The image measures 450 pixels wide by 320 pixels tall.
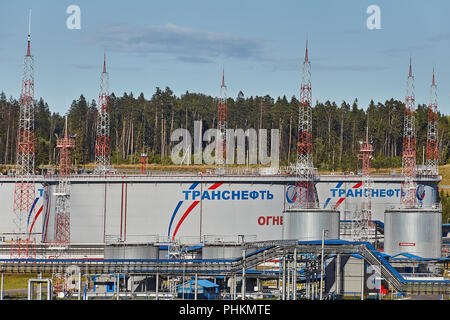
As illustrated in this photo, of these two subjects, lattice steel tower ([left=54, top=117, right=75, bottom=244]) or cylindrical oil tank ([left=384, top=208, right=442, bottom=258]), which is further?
lattice steel tower ([left=54, top=117, right=75, bottom=244])

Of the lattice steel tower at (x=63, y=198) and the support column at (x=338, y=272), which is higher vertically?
the lattice steel tower at (x=63, y=198)

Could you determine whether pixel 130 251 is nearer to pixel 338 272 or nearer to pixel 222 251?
pixel 222 251

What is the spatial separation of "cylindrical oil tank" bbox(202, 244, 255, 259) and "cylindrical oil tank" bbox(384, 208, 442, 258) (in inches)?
→ 626

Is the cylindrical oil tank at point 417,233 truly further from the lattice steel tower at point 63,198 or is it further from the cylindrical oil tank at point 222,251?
the lattice steel tower at point 63,198

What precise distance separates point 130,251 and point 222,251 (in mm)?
7112

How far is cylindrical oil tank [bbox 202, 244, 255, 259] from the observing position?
6390 cm

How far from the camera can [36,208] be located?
3344 inches

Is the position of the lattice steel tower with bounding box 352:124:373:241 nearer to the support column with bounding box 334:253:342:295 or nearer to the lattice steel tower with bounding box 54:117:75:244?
the support column with bounding box 334:253:342:295

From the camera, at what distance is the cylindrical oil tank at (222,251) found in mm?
63900

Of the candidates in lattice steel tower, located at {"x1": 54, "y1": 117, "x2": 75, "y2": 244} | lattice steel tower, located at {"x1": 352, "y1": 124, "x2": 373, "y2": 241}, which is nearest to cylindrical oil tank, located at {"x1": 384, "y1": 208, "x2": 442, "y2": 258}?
lattice steel tower, located at {"x1": 352, "y1": 124, "x2": 373, "y2": 241}

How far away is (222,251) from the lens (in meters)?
64.2

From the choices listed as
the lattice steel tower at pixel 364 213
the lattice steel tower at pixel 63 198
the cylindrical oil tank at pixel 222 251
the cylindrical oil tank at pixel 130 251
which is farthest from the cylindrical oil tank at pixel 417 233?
the lattice steel tower at pixel 63 198

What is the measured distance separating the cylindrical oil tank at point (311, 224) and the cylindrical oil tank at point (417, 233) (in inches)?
212

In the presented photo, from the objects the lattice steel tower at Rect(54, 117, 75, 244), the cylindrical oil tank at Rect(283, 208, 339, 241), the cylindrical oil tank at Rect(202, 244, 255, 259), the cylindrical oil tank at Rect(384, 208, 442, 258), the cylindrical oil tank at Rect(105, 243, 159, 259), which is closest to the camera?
the cylindrical oil tank at Rect(105, 243, 159, 259)
